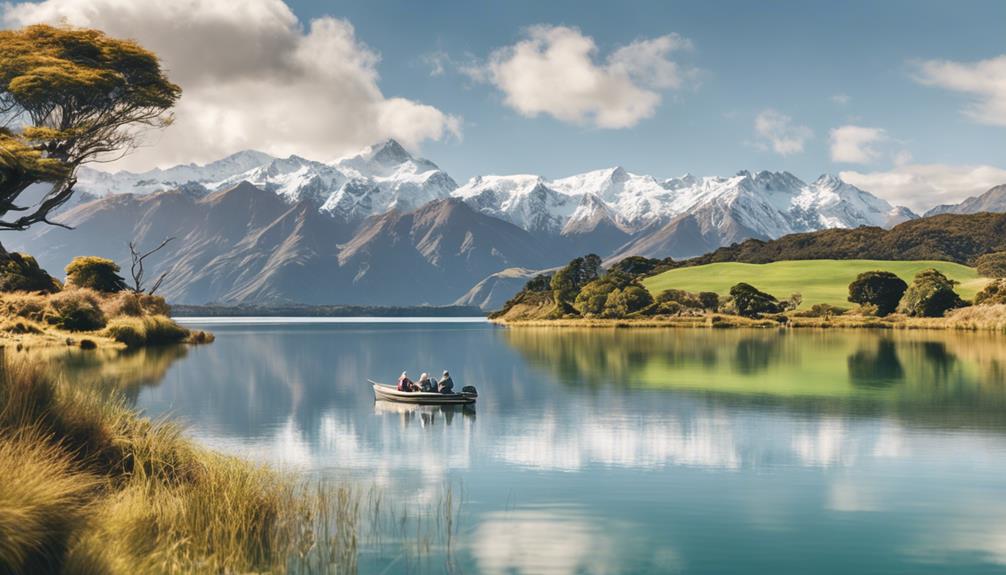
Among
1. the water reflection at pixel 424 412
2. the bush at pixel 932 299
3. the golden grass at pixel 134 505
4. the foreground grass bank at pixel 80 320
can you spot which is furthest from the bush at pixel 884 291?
the golden grass at pixel 134 505

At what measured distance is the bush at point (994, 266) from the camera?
611 feet

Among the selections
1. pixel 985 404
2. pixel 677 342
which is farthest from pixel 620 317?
pixel 985 404

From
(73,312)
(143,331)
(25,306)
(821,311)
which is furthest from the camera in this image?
(821,311)

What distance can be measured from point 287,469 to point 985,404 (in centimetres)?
3296

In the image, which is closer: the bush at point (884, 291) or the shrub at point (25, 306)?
the shrub at point (25, 306)

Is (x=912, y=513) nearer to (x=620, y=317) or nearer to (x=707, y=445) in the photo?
(x=707, y=445)

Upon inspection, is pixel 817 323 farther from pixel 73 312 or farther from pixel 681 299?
pixel 73 312

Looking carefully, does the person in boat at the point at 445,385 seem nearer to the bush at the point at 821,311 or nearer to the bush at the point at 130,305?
the bush at the point at 130,305

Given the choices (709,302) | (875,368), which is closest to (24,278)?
(875,368)

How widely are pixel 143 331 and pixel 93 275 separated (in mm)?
16132

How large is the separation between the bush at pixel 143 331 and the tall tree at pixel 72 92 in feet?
141

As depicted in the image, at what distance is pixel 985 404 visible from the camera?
40.2 metres

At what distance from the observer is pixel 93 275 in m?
97.6

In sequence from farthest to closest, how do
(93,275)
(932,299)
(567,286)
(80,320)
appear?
(567,286)
(932,299)
(93,275)
(80,320)
